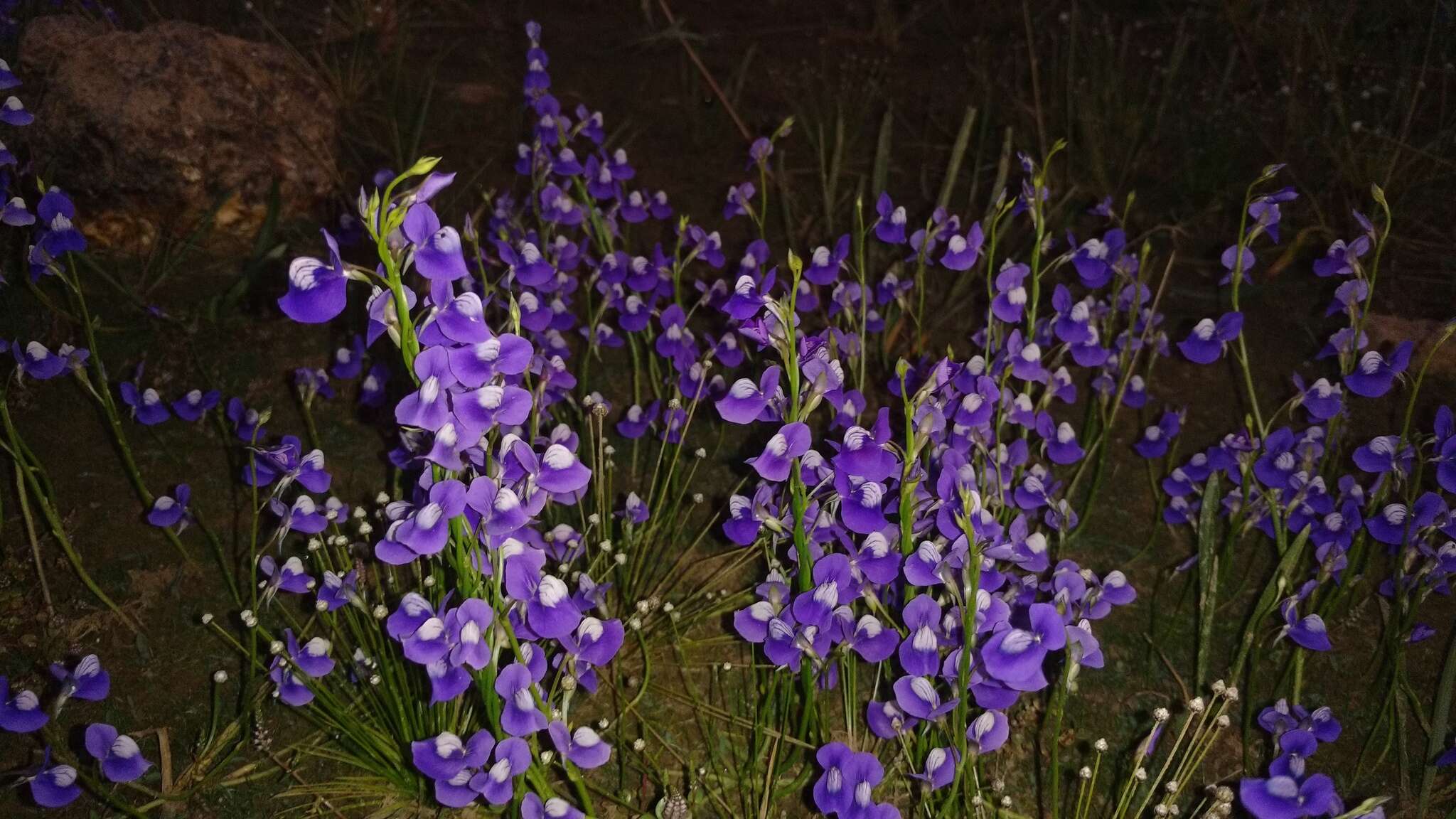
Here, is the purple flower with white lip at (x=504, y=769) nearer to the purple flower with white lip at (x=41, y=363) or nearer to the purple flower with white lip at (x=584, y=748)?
the purple flower with white lip at (x=584, y=748)

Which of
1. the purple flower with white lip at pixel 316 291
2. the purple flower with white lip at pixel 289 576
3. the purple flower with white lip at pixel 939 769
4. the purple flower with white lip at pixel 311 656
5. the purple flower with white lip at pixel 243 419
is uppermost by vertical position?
the purple flower with white lip at pixel 316 291

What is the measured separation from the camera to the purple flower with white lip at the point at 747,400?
1657mm

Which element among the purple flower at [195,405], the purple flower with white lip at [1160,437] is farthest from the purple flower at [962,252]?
the purple flower at [195,405]

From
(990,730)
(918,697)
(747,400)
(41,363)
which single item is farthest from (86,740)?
(990,730)

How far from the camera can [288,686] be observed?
1.82 metres

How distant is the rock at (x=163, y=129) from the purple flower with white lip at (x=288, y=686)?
1.57 metres

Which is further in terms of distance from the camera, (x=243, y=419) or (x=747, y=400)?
(x=243, y=419)

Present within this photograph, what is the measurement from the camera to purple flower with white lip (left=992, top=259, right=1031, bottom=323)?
86.0 inches

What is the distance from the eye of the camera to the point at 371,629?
1.95 m

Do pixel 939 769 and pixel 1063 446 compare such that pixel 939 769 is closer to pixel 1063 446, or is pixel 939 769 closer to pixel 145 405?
pixel 1063 446

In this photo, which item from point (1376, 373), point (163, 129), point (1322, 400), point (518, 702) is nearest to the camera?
point (518, 702)

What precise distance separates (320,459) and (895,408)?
1.41 m

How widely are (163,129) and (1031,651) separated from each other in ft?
8.87

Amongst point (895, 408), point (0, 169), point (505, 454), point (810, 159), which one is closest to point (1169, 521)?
point (895, 408)
